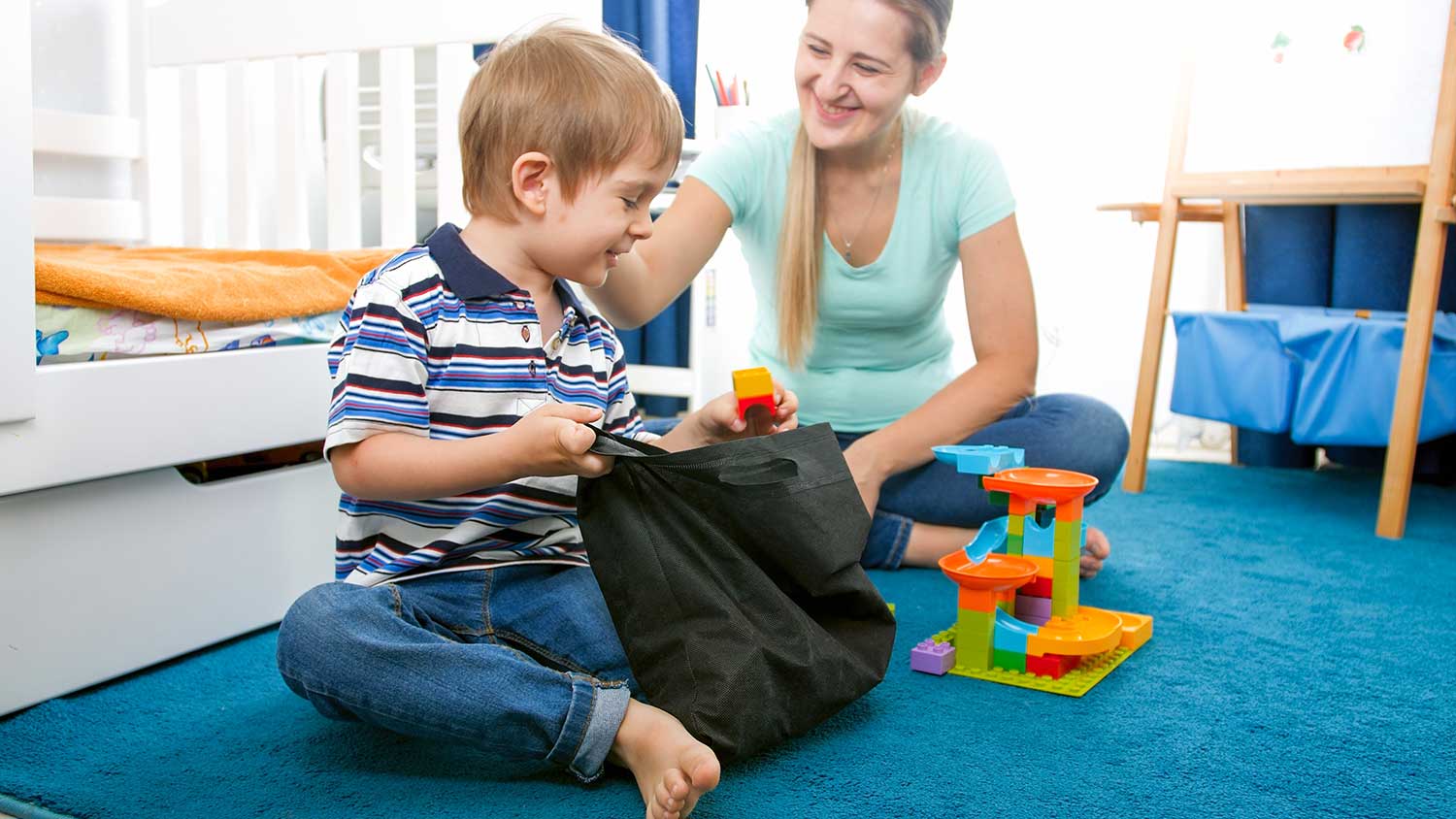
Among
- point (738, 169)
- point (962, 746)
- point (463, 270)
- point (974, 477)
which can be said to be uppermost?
point (738, 169)

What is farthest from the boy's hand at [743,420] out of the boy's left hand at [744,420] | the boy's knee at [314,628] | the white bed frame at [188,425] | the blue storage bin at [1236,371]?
the blue storage bin at [1236,371]

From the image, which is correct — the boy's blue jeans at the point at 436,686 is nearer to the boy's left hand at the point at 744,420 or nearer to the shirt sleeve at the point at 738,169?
the boy's left hand at the point at 744,420

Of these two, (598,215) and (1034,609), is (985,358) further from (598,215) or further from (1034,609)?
(598,215)

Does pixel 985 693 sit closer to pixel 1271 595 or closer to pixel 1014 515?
pixel 1014 515

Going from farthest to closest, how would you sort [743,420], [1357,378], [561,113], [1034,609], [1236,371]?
[1236,371]
[1357,378]
[1034,609]
[743,420]
[561,113]

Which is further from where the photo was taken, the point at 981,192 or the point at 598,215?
the point at 981,192

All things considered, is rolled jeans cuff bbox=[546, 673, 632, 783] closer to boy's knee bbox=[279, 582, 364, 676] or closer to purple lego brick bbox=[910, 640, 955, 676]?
boy's knee bbox=[279, 582, 364, 676]

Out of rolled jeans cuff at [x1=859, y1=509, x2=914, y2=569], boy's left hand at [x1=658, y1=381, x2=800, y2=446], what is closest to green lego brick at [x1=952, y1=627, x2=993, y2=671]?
boy's left hand at [x1=658, y1=381, x2=800, y2=446]

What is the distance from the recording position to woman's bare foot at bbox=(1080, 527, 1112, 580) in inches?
54.3

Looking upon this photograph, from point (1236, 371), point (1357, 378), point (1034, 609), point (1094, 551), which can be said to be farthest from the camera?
point (1236, 371)

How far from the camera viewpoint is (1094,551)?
138cm

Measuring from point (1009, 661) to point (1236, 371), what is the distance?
101cm

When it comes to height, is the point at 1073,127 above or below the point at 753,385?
above

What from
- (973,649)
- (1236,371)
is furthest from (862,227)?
(1236,371)
